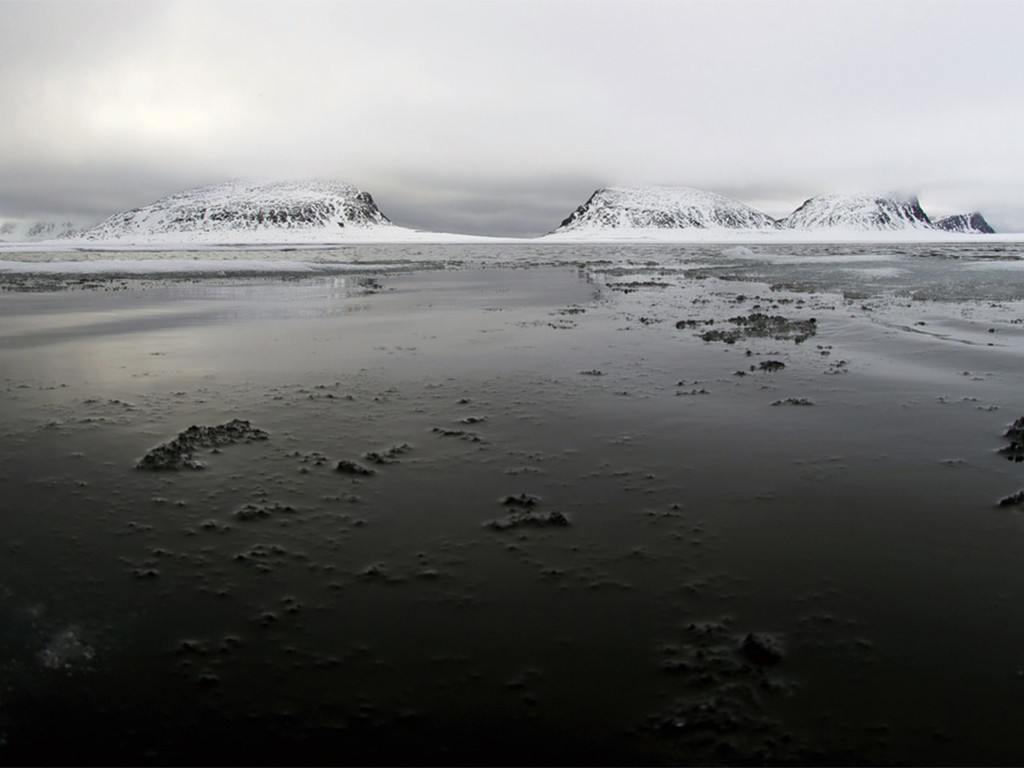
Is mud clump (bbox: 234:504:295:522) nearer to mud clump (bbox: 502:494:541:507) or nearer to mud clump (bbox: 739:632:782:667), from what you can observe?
mud clump (bbox: 502:494:541:507)

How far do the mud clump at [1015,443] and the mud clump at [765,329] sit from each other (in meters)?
8.07

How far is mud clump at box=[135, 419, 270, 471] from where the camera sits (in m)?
8.84

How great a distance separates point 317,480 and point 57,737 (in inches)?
164

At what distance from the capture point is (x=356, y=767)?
421 cm

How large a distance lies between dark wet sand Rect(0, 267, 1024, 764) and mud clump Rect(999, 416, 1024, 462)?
20cm

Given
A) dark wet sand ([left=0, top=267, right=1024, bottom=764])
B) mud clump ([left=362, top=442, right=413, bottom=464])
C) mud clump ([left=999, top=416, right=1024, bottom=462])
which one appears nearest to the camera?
dark wet sand ([left=0, top=267, right=1024, bottom=764])

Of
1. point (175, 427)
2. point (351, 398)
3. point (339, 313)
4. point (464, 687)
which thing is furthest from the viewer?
point (339, 313)

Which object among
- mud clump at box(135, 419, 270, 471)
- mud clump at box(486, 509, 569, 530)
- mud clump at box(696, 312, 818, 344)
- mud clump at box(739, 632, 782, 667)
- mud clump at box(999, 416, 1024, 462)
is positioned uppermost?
Answer: mud clump at box(696, 312, 818, 344)

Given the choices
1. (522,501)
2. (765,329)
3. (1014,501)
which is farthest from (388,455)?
(765,329)

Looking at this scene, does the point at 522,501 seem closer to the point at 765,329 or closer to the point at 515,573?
the point at 515,573

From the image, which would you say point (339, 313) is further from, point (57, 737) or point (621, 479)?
point (57, 737)

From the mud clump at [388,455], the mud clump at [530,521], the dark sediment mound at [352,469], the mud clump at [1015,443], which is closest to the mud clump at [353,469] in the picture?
the dark sediment mound at [352,469]

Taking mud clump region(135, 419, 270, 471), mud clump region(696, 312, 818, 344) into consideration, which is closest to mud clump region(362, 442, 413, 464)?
mud clump region(135, 419, 270, 471)

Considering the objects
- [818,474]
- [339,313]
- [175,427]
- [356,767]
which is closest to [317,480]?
[175,427]
